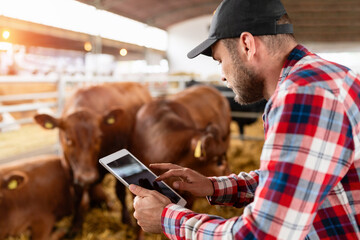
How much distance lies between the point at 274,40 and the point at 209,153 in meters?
1.77

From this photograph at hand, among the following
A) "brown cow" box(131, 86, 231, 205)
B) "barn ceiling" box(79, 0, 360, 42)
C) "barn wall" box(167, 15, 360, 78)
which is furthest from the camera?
"barn wall" box(167, 15, 360, 78)

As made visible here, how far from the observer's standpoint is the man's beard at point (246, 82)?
3.42ft

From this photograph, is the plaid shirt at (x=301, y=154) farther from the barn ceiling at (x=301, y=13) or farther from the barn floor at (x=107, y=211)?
the barn ceiling at (x=301, y=13)

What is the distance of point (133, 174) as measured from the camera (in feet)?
4.05

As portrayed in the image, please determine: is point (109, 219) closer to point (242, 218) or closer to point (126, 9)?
point (242, 218)

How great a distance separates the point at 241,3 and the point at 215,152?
6.13 feet

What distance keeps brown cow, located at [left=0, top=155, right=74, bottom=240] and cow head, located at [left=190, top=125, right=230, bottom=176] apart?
4.63ft

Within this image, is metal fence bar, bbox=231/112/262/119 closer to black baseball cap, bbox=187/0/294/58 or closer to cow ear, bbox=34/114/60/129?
cow ear, bbox=34/114/60/129

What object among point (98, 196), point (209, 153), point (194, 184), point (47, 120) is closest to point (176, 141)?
point (209, 153)

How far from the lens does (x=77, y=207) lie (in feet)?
10.6

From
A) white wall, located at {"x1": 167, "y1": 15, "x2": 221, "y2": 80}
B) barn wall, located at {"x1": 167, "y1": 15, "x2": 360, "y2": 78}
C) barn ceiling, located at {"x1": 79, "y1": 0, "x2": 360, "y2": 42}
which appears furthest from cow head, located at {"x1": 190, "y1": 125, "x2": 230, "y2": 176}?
white wall, located at {"x1": 167, "y1": 15, "x2": 221, "y2": 80}

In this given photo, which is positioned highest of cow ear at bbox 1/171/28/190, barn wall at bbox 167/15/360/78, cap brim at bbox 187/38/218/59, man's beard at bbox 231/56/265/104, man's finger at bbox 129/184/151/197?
barn wall at bbox 167/15/360/78

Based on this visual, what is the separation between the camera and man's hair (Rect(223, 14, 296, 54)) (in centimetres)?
100

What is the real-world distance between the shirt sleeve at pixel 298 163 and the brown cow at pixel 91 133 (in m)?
2.36
